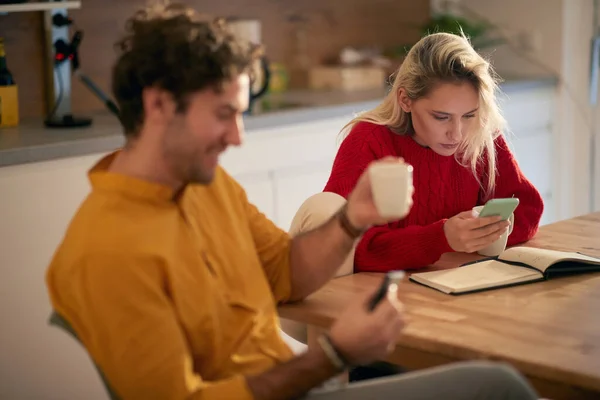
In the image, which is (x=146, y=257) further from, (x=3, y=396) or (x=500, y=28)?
(x=500, y=28)

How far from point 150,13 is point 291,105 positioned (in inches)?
85.3

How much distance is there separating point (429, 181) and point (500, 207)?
399mm

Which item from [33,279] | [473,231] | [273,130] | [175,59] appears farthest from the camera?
[273,130]

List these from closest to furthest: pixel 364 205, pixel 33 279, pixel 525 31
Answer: pixel 364 205
pixel 33 279
pixel 525 31

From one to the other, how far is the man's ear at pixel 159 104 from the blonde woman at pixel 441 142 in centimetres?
77

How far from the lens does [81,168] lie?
291 centimetres

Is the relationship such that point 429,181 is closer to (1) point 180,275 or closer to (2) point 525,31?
(1) point 180,275

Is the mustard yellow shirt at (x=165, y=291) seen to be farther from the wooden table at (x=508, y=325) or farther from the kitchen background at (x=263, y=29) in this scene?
the kitchen background at (x=263, y=29)

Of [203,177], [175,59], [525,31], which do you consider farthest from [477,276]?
[525,31]

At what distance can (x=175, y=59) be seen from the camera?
56.4 inches

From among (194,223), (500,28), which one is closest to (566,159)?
(500,28)

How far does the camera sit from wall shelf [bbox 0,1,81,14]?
311cm

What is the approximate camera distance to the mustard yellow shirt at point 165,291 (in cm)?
135

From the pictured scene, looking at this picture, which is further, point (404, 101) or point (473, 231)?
point (404, 101)
